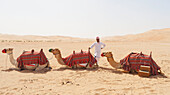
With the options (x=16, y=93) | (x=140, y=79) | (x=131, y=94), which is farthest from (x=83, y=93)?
(x=140, y=79)

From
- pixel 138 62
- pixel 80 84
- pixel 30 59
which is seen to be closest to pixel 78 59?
pixel 80 84

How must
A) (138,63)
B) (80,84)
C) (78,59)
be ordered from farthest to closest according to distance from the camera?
(78,59) → (138,63) → (80,84)

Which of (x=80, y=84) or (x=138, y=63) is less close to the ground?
(x=138, y=63)

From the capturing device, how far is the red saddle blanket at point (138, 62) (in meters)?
6.28

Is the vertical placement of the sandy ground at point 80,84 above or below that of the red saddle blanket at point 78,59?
below

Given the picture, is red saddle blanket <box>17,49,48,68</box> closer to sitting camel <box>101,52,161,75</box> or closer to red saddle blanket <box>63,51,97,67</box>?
red saddle blanket <box>63,51,97,67</box>

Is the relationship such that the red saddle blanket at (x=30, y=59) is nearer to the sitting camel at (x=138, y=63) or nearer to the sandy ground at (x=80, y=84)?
the sandy ground at (x=80, y=84)

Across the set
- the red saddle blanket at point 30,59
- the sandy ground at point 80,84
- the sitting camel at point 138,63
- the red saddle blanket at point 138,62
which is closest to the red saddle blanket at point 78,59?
the sandy ground at point 80,84

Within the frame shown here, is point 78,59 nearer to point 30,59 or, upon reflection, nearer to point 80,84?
point 80,84

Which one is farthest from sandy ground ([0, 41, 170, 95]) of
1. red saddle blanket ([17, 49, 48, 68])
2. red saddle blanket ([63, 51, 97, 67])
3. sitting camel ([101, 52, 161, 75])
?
red saddle blanket ([63, 51, 97, 67])

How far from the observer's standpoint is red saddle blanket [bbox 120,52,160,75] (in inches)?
247

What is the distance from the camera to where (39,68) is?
7.19 meters

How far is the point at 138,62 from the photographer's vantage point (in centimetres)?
644

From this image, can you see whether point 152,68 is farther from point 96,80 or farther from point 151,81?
point 96,80
